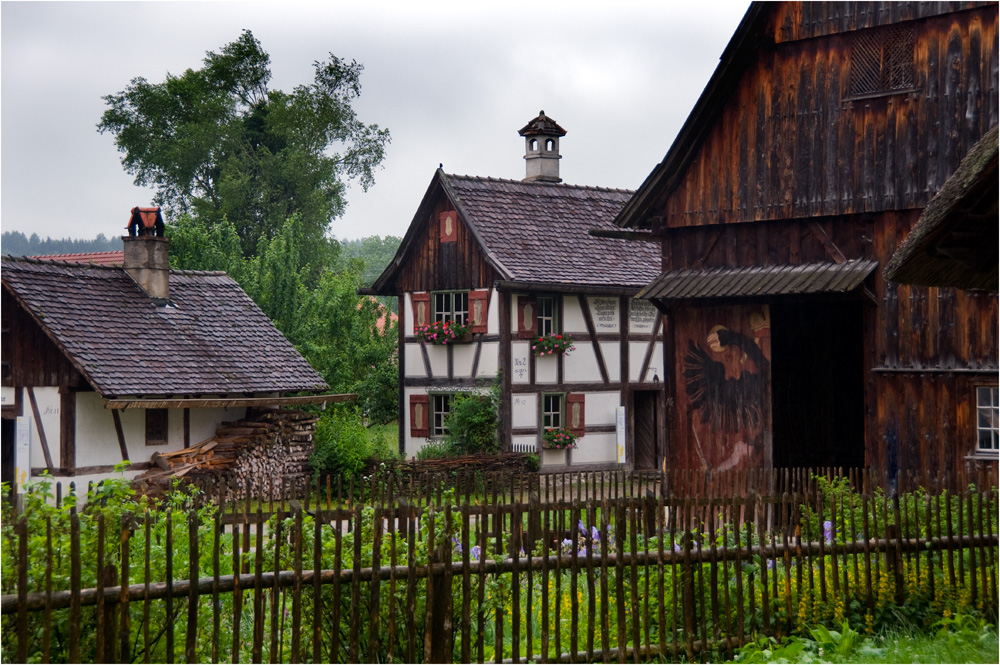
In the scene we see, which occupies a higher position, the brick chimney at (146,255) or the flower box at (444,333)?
the brick chimney at (146,255)

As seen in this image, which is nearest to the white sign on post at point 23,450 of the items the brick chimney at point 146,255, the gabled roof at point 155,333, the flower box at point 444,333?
the gabled roof at point 155,333

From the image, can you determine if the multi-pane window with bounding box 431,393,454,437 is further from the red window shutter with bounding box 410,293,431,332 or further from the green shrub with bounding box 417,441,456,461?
the red window shutter with bounding box 410,293,431,332

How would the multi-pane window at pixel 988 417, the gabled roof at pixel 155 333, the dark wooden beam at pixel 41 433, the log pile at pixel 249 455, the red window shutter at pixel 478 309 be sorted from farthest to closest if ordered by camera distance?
the red window shutter at pixel 478 309 → the log pile at pixel 249 455 → the gabled roof at pixel 155 333 → the dark wooden beam at pixel 41 433 → the multi-pane window at pixel 988 417

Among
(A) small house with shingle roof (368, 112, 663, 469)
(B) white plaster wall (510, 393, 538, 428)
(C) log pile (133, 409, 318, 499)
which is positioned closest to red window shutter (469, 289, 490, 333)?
(A) small house with shingle roof (368, 112, 663, 469)

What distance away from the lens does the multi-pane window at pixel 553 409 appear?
26891 millimetres

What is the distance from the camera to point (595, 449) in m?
27.2

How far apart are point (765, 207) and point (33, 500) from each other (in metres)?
10.9

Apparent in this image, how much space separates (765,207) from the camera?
600 inches

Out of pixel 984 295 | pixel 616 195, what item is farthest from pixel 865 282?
pixel 616 195

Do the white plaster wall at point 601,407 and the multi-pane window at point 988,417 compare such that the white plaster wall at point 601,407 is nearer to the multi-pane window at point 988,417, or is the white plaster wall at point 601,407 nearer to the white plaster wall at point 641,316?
the white plaster wall at point 641,316

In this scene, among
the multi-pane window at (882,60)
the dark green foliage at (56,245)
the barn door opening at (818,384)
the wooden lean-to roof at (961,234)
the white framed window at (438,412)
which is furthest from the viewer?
the dark green foliage at (56,245)

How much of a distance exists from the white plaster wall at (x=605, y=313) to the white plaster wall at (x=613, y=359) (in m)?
0.34

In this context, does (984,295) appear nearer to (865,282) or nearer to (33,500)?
(865,282)

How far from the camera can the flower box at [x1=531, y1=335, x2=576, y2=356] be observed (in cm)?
2633
